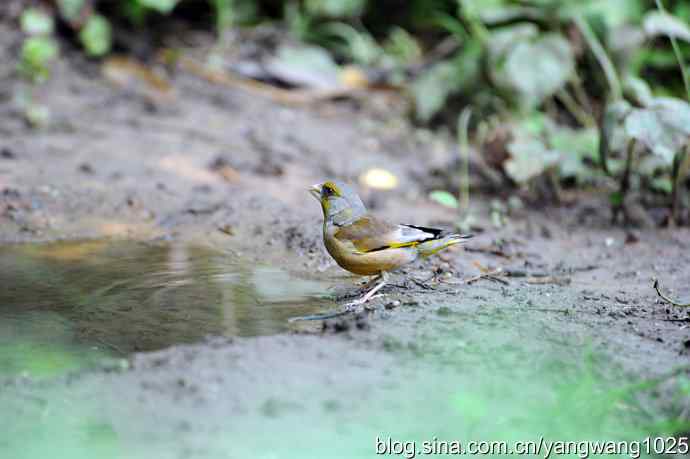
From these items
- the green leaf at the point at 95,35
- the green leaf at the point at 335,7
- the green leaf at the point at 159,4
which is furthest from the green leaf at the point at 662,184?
the green leaf at the point at 95,35

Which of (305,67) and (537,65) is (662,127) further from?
(305,67)

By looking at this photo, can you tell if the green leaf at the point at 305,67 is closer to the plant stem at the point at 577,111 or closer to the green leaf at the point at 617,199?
the plant stem at the point at 577,111

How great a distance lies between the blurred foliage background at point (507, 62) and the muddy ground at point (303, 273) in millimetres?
496

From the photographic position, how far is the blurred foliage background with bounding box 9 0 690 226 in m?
6.52

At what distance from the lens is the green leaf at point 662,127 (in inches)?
217

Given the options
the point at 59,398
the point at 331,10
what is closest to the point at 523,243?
the point at 59,398

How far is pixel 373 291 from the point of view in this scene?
4645 mm

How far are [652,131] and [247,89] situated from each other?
546 cm

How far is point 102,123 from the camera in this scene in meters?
8.25

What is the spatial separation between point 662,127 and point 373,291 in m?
2.53

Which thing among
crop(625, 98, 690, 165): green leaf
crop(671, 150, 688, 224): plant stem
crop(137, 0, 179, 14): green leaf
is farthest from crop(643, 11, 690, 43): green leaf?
crop(137, 0, 179, 14): green leaf

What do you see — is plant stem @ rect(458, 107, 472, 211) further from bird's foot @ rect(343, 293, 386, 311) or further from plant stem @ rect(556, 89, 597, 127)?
bird's foot @ rect(343, 293, 386, 311)

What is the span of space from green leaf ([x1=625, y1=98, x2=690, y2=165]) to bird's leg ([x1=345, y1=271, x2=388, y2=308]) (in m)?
2.14

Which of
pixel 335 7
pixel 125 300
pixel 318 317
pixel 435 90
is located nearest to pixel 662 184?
pixel 435 90
